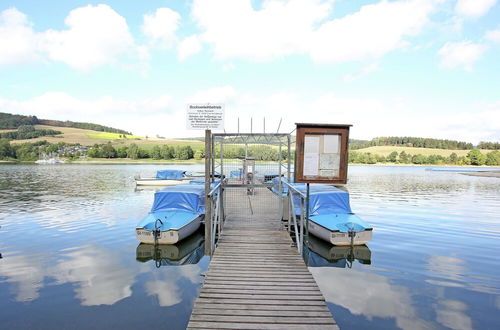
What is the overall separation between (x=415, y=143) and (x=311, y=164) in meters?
194

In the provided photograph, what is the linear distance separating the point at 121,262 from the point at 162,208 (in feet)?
11.1

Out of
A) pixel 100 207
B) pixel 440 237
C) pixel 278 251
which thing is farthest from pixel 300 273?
pixel 100 207

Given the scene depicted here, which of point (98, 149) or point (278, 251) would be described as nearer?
point (278, 251)

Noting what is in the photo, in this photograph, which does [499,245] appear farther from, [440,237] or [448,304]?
[448,304]

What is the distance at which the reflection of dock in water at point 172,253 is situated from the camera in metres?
10.7

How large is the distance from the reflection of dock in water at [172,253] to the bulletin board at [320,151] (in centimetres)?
604

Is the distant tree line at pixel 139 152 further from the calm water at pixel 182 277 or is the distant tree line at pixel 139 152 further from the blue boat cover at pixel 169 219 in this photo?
the blue boat cover at pixel 169 219

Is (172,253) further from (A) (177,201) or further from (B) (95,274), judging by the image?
(B) (95,274)

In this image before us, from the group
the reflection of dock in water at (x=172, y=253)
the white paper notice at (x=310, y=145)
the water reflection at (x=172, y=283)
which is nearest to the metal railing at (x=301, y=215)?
the white paper notice at (x=310, y=145)

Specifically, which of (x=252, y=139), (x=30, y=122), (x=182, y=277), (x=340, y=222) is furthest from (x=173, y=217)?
(x=30, y=122)

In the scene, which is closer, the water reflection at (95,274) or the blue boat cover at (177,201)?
the water reflection at (95,274)

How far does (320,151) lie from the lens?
7789 mm

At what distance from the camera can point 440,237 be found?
14.4 meters

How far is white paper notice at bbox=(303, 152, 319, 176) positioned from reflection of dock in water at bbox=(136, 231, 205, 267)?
601cm
